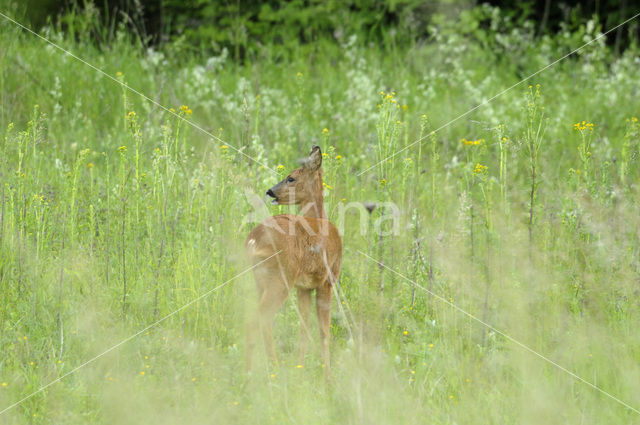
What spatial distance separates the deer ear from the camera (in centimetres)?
432

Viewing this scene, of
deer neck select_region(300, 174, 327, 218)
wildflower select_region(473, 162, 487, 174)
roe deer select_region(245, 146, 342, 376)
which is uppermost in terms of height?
wildflower select_region(473, 162, 487, 174)

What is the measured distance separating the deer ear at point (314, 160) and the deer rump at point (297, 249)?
1.05 feet

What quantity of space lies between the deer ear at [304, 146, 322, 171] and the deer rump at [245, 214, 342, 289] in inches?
12.6

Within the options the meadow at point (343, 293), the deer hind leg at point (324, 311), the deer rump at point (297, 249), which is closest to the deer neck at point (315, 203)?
the deer rump at point (297, 249)

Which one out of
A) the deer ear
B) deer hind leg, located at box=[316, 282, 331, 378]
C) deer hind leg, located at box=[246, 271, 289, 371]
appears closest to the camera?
deer hind leg, located at box=[246, 271, 289, 371]

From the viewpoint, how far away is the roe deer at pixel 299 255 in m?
4.01

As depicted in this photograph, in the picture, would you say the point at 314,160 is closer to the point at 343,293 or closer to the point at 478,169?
the point at 343,293

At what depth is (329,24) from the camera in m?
11.0

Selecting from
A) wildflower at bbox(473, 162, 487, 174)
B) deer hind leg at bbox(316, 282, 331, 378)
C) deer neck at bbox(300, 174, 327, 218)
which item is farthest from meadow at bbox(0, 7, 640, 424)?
deer neck at bbox(300, 174, 327, 218)

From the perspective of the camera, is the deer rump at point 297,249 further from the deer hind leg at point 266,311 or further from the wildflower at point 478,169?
the wildflower at point 478,169

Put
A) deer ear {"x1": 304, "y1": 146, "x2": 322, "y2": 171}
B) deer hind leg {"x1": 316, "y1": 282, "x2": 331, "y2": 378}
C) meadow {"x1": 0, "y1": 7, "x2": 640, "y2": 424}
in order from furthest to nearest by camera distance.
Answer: deer ear {"x1": 304, "y1": 146, "x2": 322, "y2": 171}
deer hind leg {"x1": 316, "y1": 282, "x2": 331, "y2": 378}
meadow {"x1": 0, "y1": 7, "x2": 640, "y2": 424}

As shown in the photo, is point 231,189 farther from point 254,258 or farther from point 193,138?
point 193,138

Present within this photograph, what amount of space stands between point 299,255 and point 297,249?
0.12 ft

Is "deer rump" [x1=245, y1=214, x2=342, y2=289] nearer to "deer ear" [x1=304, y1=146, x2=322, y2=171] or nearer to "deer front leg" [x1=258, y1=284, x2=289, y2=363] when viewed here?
"deer front leg" [x1=258, y1=284, x2=289, y2=363]
